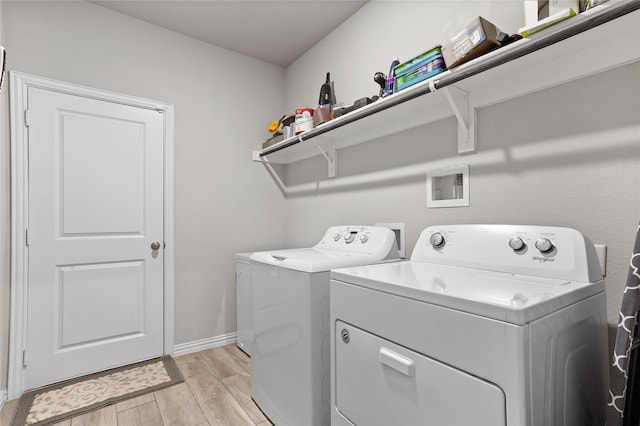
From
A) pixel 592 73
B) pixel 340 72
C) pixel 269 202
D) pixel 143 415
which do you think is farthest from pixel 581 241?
pixel 269 202

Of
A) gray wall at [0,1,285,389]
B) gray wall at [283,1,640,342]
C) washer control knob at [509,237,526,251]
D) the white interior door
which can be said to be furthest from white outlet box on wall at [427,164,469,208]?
the white interior door

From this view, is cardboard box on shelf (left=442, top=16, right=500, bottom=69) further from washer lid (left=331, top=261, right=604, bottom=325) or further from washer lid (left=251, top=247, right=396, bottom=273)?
washer lid (left=251, top=247, right=396, bottom=273)

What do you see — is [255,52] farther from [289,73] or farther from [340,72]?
[340,72]

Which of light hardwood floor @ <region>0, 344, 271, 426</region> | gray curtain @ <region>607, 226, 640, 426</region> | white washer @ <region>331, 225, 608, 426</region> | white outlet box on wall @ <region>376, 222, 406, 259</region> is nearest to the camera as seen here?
white washer @ <region>331, 225, 608, 426</region>

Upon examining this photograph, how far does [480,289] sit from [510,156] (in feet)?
2.66

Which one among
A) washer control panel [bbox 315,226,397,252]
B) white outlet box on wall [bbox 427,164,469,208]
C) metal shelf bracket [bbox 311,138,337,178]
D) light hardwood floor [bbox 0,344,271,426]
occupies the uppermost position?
metal shelf bracket [bbox 311,138,337,178]

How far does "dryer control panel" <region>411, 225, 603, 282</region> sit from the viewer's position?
979mm

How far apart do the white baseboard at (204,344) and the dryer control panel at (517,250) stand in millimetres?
2030

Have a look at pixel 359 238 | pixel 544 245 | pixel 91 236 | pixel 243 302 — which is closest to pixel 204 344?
pixel 243 302

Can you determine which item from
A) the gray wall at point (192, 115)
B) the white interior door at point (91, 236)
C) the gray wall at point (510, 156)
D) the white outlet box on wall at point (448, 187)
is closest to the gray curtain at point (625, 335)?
the gray wall at point (510, 156)

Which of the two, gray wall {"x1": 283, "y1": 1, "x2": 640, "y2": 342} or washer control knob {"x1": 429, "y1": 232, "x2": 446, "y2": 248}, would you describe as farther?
washer control knob {"x1": 429, "y1": 232, "x2": 446, "y2": 248}

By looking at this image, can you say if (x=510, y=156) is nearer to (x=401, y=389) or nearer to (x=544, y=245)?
(x=544, y=245)

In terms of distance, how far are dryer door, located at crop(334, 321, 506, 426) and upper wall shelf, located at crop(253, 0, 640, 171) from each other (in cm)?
106

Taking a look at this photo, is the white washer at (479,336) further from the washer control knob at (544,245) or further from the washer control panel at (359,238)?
the washer control panel at (359,238)
